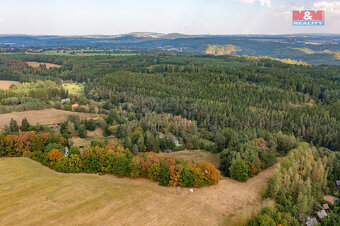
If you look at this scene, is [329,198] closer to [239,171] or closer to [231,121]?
[239,171]

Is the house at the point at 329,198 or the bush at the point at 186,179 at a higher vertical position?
the bush at the point at 186,179

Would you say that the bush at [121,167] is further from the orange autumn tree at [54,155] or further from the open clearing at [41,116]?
the open clearing at [41,116]

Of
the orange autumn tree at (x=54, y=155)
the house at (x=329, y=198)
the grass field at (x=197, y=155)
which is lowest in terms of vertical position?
the grass field at (x=197, y=155)

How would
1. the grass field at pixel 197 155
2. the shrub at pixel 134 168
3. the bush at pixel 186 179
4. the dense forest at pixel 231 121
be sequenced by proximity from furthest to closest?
the grass field at pixel 197 155 < the shrub at pixel 134 168 < the dense forest at pixel 231 121 < the bush at pixel 186 179

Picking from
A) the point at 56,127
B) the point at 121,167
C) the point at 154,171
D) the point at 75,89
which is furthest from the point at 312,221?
the point at 75,89

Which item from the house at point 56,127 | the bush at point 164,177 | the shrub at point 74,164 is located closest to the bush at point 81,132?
the house at point 56,127
